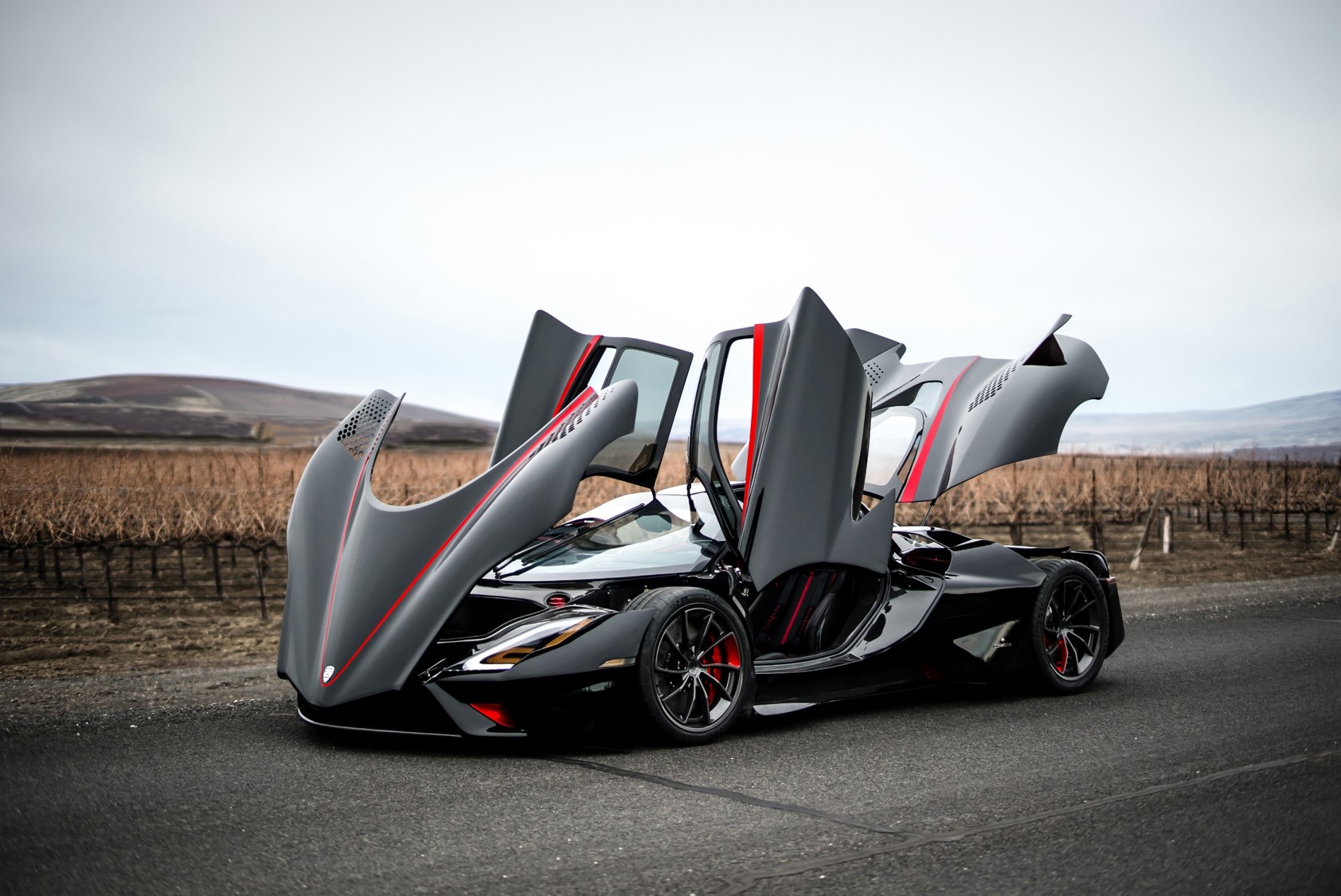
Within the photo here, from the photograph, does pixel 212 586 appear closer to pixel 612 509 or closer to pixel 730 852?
pixel 612 509

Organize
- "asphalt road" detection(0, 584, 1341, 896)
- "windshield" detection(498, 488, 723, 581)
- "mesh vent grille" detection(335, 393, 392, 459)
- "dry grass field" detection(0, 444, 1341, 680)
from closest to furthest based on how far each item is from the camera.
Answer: "asphalt road" detection(0, 584, 1341, 896) → "windshield" detection(498, 488, 723, 581) → "mesh vent grille" detection(335, 393, 392, 459) → "dry grass field" detection(0, 444, 1341, 680)

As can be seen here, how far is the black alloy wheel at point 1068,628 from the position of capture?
6.96 metres

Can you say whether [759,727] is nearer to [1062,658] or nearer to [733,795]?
[733,795]

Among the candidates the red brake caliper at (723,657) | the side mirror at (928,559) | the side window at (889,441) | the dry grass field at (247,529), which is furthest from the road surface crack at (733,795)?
the dry grass field at (247,529)

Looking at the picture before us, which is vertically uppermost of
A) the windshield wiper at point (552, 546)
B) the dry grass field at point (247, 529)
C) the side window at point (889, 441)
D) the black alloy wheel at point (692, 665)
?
the side window at point (889, 441)

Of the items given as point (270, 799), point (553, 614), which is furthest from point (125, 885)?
point (553, 614)

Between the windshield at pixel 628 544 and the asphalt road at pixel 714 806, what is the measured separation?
100 centimetres

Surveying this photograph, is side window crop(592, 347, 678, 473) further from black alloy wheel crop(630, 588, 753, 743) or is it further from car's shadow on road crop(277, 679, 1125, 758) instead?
car's shadow on road crop(277, 679, 1125, 758)

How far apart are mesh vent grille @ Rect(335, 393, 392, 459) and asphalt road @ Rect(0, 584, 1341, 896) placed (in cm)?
162

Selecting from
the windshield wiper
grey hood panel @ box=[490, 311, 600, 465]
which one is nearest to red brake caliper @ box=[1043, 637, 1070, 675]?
the windshield wiper

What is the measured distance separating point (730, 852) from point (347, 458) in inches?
145

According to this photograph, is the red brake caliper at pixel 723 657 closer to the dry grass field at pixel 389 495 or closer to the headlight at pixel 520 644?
the headlight at pixel 520 644

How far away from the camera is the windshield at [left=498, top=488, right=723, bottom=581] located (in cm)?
596

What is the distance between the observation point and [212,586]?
2527 centimetres
